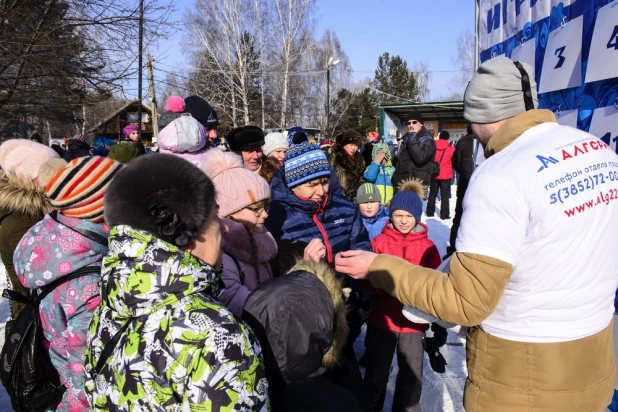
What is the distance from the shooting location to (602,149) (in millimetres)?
1375

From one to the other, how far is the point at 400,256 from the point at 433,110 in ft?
61.7

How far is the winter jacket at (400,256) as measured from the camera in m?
2.69

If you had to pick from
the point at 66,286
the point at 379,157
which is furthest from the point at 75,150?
the point at 66,286

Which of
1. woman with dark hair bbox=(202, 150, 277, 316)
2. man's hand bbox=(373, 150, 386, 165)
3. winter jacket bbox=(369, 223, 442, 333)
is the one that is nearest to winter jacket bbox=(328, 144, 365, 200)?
man's hand bbox=(373, 150, 386, 165)

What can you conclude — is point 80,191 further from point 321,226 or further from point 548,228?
point 548,228

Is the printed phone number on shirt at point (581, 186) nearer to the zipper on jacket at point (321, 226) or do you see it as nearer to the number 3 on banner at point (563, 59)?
the number 3 on banner at point (563, 59)

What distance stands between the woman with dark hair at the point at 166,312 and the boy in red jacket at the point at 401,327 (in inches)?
67.0

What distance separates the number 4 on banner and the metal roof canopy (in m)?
15.5

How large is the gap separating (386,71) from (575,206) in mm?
45422

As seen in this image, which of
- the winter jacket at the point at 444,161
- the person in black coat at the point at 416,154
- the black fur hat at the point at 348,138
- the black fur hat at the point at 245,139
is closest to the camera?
the black fur hat at the point at 245,139

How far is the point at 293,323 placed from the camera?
4.14 ft

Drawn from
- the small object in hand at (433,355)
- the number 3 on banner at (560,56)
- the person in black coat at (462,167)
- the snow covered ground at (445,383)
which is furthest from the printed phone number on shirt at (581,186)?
the person in black coat at (462,167)

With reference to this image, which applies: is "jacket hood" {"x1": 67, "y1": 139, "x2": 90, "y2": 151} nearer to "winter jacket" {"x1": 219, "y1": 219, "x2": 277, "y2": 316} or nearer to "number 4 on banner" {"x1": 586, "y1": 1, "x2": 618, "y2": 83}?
"winter jacket" {"x1": 219, "y1": 219, "x2": 277, "y2": 316}

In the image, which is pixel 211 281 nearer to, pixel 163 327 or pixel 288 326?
A: pixel 163 327
